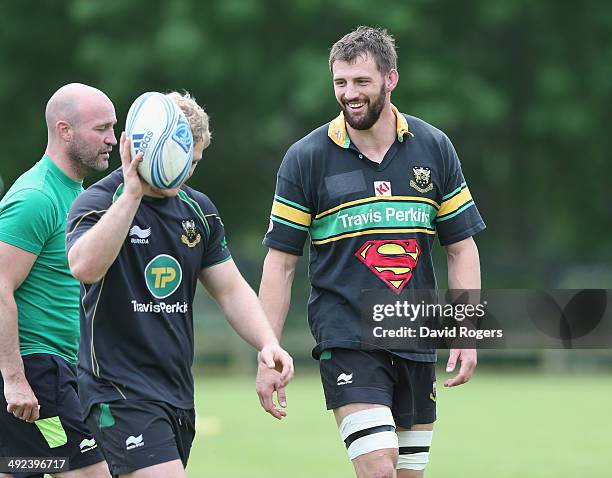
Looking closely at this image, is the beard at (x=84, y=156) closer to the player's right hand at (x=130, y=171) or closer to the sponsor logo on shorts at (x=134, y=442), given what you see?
the player's right hand at (x=130, y=171)

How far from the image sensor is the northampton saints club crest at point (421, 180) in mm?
6969

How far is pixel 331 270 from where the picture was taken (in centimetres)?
689

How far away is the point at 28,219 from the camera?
6.39 metres

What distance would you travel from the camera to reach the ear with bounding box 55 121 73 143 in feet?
21.8

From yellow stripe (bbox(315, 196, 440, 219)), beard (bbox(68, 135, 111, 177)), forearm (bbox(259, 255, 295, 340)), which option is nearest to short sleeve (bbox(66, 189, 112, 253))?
beard (bbox(68, 135, 111, 177))

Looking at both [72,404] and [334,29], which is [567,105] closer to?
[334,29]

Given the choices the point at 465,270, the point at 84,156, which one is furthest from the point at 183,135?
the point at 465,270

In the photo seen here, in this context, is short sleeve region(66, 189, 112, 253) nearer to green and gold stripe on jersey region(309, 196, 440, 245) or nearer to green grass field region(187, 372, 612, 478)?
green and gold stripe on jersey region(309, 196, 440, 245)

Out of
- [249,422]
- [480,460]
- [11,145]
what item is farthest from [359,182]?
[11,145]

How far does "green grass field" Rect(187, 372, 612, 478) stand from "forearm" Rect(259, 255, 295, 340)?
14.8 ft

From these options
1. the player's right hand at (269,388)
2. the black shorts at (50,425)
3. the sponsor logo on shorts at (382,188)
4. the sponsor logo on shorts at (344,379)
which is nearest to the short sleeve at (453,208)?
the sponsor logo on shorts at (382,188)

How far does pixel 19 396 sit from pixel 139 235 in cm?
115

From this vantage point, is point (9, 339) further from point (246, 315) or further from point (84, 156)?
point (246, 315)

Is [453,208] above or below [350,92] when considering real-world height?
below
